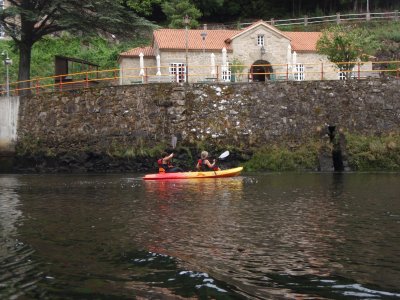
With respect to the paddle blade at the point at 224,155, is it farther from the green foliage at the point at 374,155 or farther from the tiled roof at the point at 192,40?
the tiled roof at the point at 192,40

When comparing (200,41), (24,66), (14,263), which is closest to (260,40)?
(200,41)

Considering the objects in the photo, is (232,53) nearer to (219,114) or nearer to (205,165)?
(219,114)

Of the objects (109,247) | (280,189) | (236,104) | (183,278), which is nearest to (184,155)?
(236,104)

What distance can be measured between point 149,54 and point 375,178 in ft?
88.2

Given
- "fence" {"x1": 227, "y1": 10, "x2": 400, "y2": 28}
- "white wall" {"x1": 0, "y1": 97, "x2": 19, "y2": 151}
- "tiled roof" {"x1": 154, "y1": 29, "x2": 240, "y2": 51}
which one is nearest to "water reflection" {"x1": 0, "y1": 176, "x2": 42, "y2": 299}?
"white wall" {"x1": 0, "y1": 97, "x2": 19, "y2": 151}

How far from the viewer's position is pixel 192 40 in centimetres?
4419

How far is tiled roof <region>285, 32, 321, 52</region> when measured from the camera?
44.8 m

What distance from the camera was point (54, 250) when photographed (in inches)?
362

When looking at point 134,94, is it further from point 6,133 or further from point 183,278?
point 183,278

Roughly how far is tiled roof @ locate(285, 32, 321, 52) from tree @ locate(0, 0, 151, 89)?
60.9 ft

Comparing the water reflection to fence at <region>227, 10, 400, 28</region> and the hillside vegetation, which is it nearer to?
the hillside vegetation

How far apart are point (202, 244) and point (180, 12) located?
4932 cm

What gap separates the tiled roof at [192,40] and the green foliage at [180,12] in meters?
8.25

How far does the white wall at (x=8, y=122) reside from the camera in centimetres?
2969
